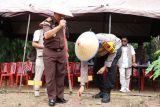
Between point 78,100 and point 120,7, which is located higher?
point 120,7

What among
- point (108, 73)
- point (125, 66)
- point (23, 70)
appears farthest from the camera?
point (23, 70)

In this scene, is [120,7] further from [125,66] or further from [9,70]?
[9,70]

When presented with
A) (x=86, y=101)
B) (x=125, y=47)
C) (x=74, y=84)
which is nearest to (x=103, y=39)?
(x=86, y=101)

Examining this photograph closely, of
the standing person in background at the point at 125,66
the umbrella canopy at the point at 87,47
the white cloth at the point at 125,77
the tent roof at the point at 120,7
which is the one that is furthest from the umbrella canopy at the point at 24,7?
the umbrella canopy at the point at 87,47

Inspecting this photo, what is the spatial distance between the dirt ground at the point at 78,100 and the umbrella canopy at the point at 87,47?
0.98 m

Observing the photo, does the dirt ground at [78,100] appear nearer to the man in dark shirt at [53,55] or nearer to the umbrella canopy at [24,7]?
the man in dark shirt at [53,55]

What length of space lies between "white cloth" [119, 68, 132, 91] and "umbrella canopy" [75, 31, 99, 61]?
3082 mm

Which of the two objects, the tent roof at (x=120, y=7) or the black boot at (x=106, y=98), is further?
the tent roof at (x=120, y=7)

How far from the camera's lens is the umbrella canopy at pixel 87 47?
7.31 meters

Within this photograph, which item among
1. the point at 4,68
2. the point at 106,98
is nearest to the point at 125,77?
the point at 106,98

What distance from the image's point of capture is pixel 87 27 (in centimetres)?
1364

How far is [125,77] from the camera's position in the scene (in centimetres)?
1045

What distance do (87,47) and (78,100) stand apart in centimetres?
133

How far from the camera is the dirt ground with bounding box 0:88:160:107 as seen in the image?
25.9 ft
